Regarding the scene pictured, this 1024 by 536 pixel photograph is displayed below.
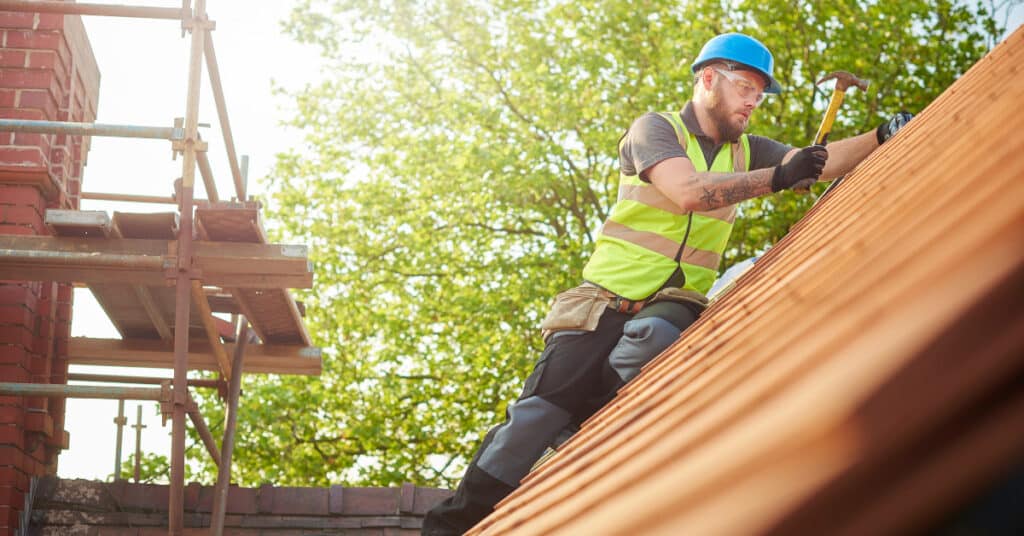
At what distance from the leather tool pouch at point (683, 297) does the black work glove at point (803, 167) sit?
0.44 meters

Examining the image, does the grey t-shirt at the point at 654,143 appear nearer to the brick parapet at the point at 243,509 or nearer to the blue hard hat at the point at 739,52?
the blue hard hat at the point at 739,52

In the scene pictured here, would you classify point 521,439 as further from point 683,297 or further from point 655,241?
point 655,241

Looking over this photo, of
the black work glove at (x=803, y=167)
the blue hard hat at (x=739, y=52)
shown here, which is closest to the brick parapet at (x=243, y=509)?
the blue hard hat at (x=739, y=52)

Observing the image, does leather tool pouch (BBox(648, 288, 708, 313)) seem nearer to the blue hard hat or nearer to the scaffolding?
the blue hard hat

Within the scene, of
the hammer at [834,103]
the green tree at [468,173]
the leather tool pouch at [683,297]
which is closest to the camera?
the leather tool pouch at [683,297]

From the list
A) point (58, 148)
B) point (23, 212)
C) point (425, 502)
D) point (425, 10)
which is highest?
point (425, 10)

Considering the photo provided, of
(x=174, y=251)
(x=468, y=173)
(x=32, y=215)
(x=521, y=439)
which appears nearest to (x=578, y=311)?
(x=521, y=439)

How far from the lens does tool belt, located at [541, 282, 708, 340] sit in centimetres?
387

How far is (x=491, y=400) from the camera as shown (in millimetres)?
19078

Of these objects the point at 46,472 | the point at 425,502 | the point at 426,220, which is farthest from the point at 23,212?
the point at 426,220

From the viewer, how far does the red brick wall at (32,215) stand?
705 centimetres

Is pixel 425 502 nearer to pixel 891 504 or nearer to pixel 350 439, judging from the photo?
pixel 891 504

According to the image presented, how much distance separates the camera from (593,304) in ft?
13.0

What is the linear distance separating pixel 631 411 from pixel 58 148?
6.66 metres
